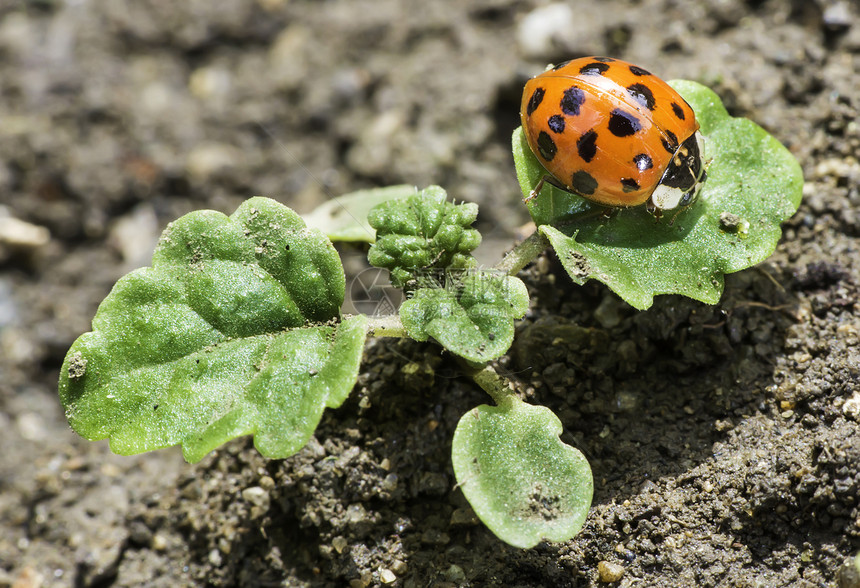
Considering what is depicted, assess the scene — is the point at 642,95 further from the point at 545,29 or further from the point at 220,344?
the point at 545,29

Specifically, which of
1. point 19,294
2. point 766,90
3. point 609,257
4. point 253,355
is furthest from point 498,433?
point 19,294

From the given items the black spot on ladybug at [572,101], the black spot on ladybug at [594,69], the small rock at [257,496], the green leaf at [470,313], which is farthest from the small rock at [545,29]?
the small rock at [257,496]

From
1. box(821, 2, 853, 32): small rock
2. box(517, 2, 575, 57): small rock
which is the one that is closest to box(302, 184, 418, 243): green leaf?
box(517, 2, 575, 57): small rock

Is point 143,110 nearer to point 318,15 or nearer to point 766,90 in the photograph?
point 318,15

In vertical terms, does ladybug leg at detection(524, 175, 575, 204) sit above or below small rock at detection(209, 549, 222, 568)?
above

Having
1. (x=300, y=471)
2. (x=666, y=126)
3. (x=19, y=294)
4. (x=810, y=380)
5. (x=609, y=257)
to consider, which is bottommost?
(x=19, y=294)

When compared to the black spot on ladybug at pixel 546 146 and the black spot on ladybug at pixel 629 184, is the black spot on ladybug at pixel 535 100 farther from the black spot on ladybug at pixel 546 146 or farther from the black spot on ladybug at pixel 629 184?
the black spot on ladybug at pixel 629 184

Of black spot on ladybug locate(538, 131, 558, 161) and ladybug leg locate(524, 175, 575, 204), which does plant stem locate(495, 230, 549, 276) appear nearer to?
ladybug leg locate(524, 175, 575, 204)
